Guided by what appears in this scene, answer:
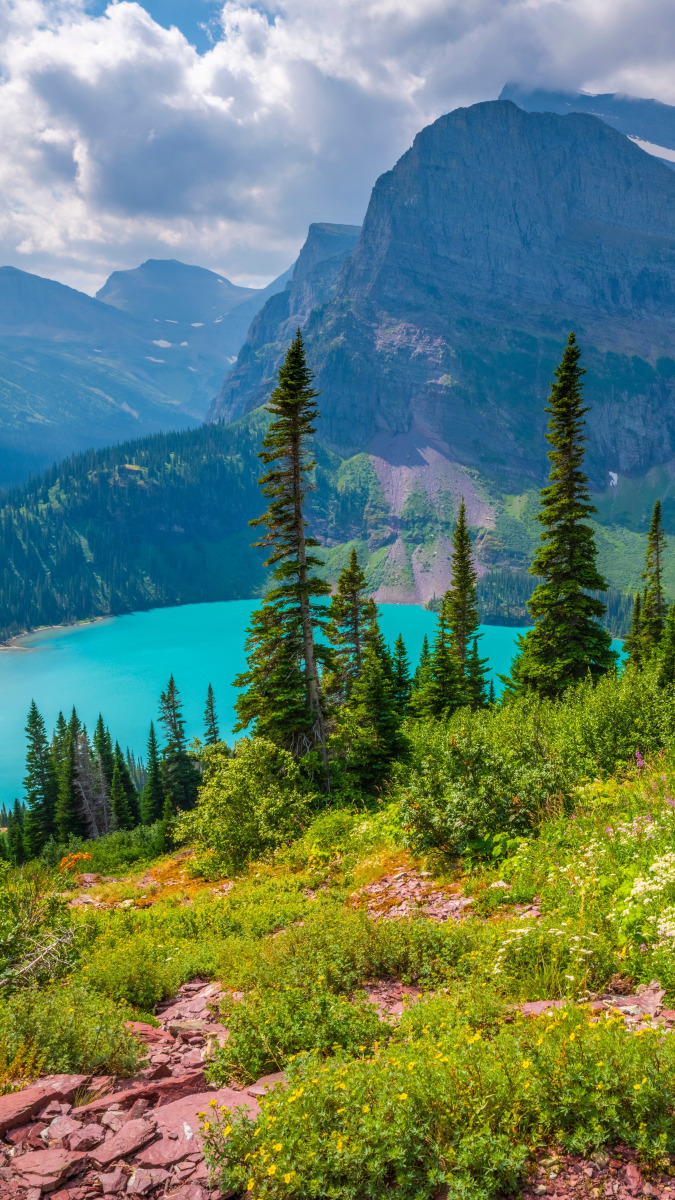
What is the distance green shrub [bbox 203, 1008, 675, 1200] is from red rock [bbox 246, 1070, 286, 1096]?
61cm

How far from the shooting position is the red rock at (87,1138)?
4.85 meters

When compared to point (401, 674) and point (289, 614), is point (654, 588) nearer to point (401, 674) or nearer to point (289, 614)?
point (401, 674)

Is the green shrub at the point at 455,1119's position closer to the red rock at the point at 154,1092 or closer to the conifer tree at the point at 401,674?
the red rock at the point at 154,1092

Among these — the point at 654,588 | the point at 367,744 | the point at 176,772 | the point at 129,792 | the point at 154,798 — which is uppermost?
the point at 654,588

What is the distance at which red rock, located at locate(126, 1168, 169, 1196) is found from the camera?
4.43 meters

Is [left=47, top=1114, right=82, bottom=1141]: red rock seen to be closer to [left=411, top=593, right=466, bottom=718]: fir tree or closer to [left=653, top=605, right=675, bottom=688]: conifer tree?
[left=653, top=605, right=675, bottom=688]: conifer tree

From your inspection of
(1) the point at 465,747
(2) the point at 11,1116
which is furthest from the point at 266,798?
(2) the point at 11,1116

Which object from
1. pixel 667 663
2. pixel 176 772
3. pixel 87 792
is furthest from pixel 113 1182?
pixel 87 792

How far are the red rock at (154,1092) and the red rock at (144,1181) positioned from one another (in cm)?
104

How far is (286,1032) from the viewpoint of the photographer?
6.18 metres

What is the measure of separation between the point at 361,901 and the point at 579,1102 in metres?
6.04

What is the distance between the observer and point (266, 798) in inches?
695

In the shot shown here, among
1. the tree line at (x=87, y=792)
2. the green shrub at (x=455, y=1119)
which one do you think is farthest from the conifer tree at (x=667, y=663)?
the tree line at (x=87, y=792)

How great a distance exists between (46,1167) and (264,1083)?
1843mm
